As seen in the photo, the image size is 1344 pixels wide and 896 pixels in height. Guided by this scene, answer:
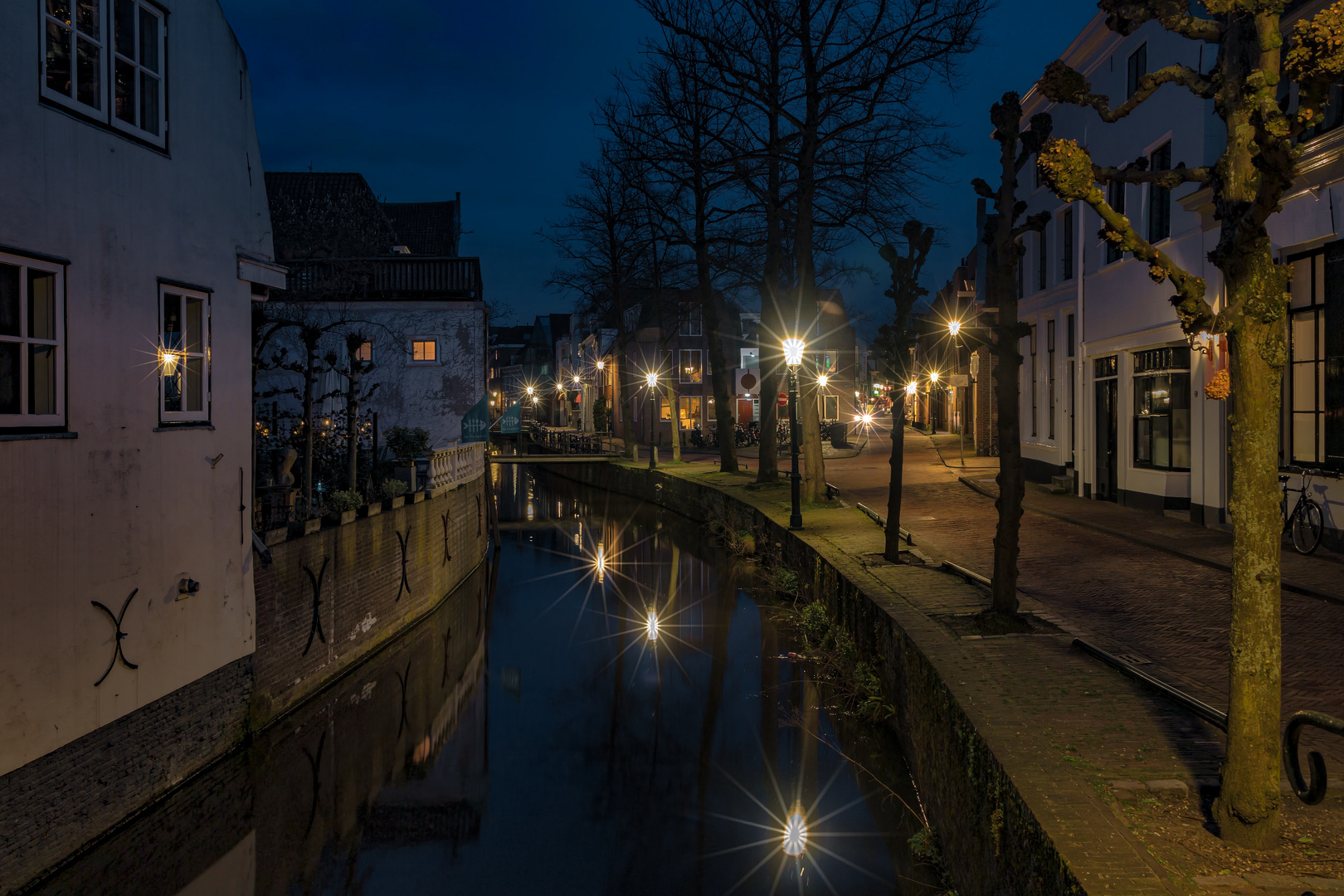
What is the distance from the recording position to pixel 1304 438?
37.7ft

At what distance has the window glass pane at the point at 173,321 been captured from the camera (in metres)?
7.41

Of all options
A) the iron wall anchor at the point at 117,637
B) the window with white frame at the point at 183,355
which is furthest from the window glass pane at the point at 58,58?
the iron wall anchor at the point at 117,637

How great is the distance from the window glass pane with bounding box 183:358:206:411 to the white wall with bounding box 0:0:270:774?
18 centimetres

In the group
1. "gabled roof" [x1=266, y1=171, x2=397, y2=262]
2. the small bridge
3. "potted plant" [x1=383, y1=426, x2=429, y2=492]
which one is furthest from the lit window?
"potted plant" [x1=383, y1=426, x2=429, y2=492]

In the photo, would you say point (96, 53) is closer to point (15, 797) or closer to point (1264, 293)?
point (15, 797)

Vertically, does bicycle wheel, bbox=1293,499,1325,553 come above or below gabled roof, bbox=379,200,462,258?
below

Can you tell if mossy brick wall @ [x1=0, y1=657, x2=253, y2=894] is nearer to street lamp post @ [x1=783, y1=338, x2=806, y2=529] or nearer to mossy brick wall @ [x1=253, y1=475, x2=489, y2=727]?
mossy brick wall @ [x1=253, y1=475, x2=489, y2=727]

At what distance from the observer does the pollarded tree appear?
3613mm

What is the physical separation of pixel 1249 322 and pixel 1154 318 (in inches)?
504

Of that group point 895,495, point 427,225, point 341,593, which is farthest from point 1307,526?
point 427,225

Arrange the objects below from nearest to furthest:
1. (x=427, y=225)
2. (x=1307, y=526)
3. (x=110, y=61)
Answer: (x=110, y=61), (x=1307, y=526), (x=427, y=225)

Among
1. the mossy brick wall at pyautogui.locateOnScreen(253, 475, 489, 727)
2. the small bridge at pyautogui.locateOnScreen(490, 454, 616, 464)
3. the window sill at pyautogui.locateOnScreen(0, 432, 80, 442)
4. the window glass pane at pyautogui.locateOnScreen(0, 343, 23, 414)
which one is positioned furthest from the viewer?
the small bridge at pyautogui.locateOnScreen(490, 454, 616, 464)

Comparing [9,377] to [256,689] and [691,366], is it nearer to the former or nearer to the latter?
[256,689]

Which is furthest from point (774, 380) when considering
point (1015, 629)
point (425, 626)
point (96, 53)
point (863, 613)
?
point (96, 53)
